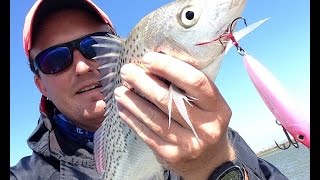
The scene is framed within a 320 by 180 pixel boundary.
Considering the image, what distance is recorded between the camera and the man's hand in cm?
280

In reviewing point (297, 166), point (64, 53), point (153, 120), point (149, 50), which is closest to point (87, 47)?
point (64, 53)

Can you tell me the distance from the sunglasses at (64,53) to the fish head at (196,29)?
8.06ft

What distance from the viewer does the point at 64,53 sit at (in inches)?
209

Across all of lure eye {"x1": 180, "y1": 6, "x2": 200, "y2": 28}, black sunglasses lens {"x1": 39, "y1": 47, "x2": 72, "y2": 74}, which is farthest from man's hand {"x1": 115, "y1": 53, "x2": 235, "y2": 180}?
black sunglasses lens {"x1": 39, "y1": 47, "x2": 72, "y2": 74}

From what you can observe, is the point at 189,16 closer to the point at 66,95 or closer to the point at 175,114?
the point at 175,114

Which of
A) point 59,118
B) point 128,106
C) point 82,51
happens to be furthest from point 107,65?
point 59,118

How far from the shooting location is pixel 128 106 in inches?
124

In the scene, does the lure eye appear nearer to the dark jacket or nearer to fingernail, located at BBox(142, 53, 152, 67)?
fingernail, located at BBox(142, 53, 152, 67)

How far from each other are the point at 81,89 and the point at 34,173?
4.37 feet

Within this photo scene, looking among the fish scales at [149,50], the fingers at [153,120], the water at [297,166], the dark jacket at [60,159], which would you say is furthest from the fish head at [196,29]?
the water at [297,166]

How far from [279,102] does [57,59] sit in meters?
3.61
